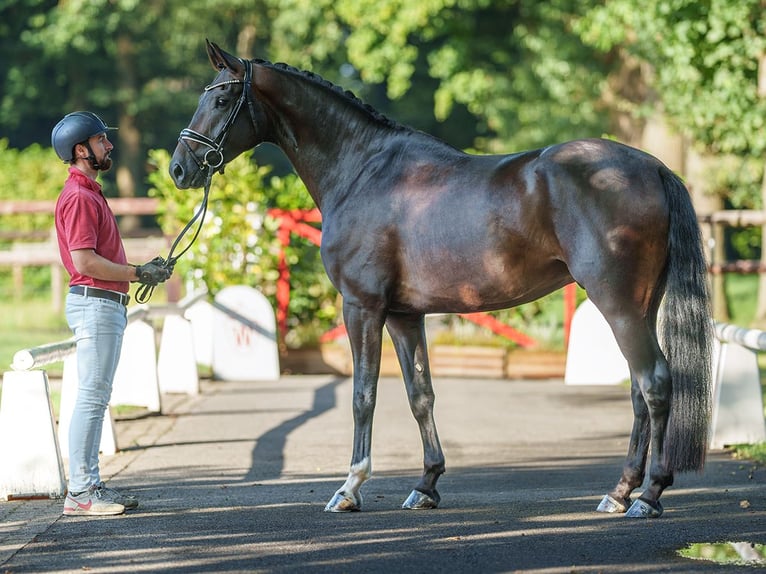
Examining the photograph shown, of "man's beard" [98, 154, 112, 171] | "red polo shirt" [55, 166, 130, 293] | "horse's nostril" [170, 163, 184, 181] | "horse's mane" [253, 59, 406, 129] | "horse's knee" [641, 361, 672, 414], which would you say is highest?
"horse's mane" [253, 59, 406, 129]

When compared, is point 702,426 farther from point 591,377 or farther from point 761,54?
point 761,54


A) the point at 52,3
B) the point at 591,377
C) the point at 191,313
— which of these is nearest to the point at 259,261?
the point at 191,313

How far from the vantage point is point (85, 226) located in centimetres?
666

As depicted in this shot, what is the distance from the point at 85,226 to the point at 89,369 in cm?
76

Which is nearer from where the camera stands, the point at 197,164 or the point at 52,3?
the point at 197,164

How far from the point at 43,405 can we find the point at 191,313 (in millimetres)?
7475

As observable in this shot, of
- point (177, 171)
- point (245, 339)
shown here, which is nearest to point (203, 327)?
point (245, 339)

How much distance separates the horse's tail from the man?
8.76 ft

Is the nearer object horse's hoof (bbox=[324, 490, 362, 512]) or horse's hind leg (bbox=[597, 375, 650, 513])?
horse's hind leg (bbox=[597, 375, 650, 513])

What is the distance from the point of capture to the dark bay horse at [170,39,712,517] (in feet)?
20.9

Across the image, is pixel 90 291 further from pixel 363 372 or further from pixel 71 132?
pixel 363 372

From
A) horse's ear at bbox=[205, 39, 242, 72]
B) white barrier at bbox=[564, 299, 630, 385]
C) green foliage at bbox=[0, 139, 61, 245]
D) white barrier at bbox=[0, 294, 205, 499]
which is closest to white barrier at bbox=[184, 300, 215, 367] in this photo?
white barrier at bbox=[564, 299, 630, 385]

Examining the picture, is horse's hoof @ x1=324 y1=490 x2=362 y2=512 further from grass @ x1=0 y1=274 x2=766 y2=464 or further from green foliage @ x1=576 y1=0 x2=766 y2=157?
green foliage @ x1=576 y1=0 x2=766 y2=157

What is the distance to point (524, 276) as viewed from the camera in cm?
664
